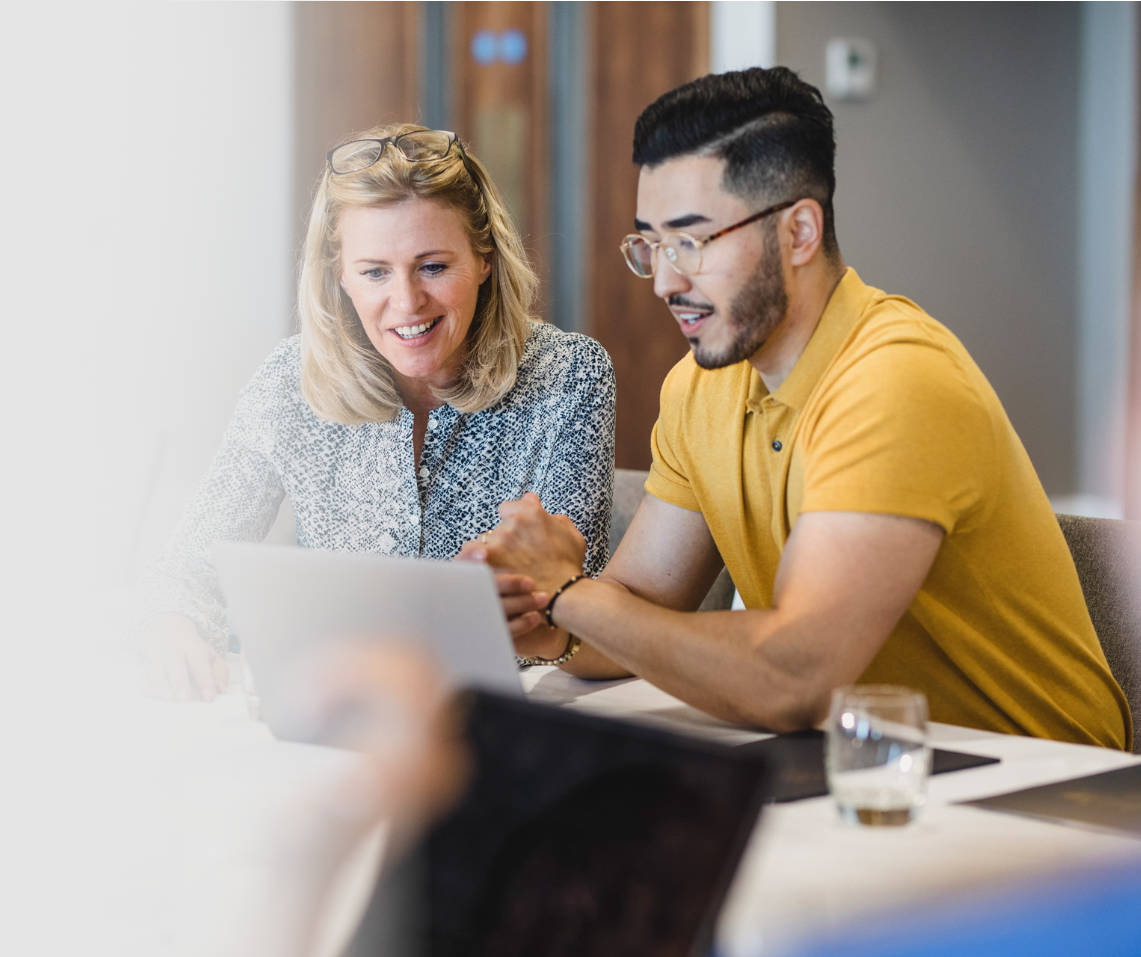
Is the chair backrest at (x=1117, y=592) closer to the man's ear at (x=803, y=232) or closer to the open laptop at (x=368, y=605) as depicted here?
the man's ear at (x=803, y=232)

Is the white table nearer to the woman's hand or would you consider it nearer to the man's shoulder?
the woman's hand

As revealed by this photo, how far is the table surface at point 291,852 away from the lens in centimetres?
75

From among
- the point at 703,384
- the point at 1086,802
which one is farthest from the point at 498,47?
the point at 1086,802

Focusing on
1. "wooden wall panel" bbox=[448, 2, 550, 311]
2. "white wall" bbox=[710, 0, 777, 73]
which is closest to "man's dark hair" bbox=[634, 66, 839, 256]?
"wooden wall panel" bbox=[448, 2, 550, 311]

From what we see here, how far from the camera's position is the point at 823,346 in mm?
1467

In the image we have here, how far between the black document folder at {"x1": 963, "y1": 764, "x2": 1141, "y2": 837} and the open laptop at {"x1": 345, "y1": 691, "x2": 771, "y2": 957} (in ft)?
1.47

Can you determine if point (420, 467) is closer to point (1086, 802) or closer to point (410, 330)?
point (410, 330)

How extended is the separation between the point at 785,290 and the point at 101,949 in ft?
3.30

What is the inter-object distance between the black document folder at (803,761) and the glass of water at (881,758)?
0.07m

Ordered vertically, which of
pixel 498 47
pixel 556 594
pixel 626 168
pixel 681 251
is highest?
pixel 498 47

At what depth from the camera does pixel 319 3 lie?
349 centimetres

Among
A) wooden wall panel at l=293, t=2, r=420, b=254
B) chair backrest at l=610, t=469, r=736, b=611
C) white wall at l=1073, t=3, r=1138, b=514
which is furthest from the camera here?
white wall at l=1073, t=3, r=1138, b=514

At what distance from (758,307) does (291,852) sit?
874mm

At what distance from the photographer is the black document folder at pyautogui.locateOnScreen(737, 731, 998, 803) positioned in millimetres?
985
